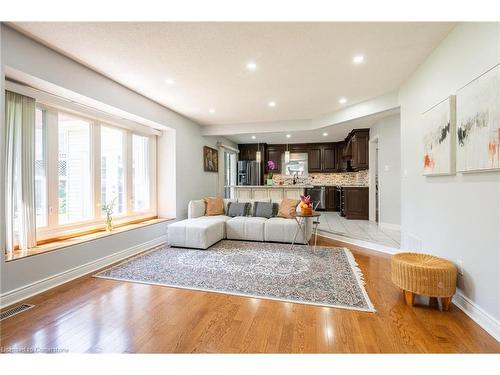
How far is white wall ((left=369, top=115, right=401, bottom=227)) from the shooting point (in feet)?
16.3

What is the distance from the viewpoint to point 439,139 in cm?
246

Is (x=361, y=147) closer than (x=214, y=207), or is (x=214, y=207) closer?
(x=214, y=207)

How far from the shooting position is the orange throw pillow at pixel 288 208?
464 centimetres

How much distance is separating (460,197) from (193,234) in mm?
3477

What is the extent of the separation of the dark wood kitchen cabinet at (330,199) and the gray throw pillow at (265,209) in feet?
12.9

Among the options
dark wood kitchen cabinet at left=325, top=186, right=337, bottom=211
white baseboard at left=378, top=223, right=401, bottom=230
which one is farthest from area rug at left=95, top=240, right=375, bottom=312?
dark wood kitchen cabinet at left=325, top=186, right=337, bottom=211

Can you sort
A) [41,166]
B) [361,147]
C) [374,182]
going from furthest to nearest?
[361,147] < [374,182] < [41,166]

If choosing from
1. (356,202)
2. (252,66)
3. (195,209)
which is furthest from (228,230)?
(356,202)

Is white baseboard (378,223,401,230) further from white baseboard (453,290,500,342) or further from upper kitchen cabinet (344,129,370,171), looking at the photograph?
white baseboard (453,290,500,342)

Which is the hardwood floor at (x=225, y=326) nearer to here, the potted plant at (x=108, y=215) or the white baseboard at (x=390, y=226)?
the potted plant at (x=108, y=215)

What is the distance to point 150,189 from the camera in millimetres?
4875

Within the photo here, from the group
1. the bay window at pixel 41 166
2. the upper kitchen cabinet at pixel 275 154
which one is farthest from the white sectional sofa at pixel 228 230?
the upper kitchen cabinet at pixel 275 154

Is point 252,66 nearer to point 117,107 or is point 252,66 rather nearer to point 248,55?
point 248,55
